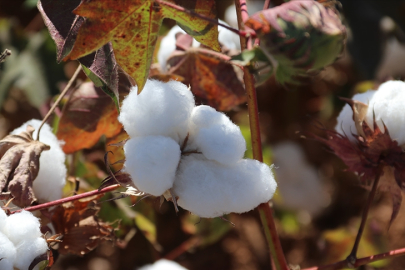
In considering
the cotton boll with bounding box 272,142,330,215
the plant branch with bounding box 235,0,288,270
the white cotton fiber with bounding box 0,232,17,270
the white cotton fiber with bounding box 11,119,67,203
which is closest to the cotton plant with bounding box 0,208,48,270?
the white cotton fiber with bounding box 0,232,17,270

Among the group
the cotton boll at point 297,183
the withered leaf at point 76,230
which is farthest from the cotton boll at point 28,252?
the cotton boll at point 297,183

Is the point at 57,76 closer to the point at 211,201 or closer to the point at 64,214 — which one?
the point at 64,214

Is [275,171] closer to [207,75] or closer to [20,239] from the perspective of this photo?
[207,75]

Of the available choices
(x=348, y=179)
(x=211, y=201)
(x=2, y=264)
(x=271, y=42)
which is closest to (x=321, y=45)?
(x=271, y=42)

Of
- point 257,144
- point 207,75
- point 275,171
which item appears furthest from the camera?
point 275,171

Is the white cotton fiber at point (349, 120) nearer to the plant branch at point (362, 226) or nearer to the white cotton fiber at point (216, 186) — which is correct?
the plant branch at point (362, 226)

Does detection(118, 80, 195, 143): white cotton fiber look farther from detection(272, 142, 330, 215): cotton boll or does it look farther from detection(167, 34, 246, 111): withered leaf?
detection(272, 142, 330, 215): cotton boll

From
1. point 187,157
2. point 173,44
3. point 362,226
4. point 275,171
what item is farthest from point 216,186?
point 275,171
